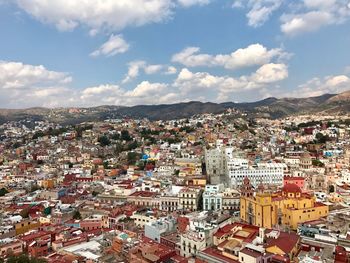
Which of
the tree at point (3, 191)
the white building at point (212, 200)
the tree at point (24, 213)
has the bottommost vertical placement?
the tree at point (3, 191)

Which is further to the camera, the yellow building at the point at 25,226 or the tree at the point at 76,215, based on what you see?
the tree at the point at 76,215

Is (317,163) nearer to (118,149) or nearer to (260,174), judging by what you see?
(260,174)

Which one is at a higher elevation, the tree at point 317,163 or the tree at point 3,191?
the tree at point 317,163

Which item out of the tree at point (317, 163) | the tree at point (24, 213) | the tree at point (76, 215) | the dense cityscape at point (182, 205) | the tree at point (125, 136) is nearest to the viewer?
the dense cityscape at point (182, 205)

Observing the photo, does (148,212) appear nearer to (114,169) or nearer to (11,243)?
(11,243)

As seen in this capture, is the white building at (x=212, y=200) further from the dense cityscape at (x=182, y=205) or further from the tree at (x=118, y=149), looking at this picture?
the tree at (x=118, y=149)

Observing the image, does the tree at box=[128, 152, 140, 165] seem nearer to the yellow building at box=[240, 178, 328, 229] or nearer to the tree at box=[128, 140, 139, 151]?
the tree at box=[128, 140, 139, 151]

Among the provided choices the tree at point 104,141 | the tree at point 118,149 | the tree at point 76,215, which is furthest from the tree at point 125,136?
the tree at point 76,215
